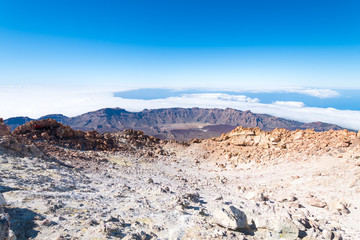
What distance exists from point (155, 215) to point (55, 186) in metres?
4.26

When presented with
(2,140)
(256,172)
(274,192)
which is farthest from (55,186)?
(256,172)

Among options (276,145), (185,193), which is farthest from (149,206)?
(276,145)

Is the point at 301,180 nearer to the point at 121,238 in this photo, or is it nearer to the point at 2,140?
the point at 121,238

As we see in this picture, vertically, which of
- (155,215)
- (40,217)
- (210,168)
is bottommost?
(210,168)

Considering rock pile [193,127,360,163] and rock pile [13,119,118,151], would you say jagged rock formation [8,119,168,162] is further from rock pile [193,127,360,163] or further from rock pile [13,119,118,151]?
rock pile [193,127,360,163]

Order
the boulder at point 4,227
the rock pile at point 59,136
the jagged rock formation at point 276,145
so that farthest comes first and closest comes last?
the rock pile at point 59,136, the jagged rock formation at point 276,145, the boulder at point 4,227

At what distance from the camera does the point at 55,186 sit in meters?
7.71

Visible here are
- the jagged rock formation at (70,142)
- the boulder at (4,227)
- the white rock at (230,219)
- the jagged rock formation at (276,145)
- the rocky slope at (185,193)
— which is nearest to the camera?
the boulder at (4,227)

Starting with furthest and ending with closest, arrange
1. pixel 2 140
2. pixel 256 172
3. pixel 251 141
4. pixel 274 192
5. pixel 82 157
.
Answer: pixel 251 141, pixel 256 172, pixel 82 157, pixel 274 192, pixel 2 140

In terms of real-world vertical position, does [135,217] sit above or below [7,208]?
below

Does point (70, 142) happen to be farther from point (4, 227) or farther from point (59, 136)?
point (4, 227)

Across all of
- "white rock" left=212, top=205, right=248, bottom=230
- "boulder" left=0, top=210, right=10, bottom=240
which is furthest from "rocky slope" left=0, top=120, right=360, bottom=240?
"boulder" left=0, top=210, right=10, bottom=240

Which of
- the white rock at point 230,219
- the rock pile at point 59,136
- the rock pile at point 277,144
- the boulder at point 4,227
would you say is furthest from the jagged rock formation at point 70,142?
the white rock at point 230,219

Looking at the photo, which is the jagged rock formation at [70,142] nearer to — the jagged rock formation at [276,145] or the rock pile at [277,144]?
the jagged rock formation at [276,145]
